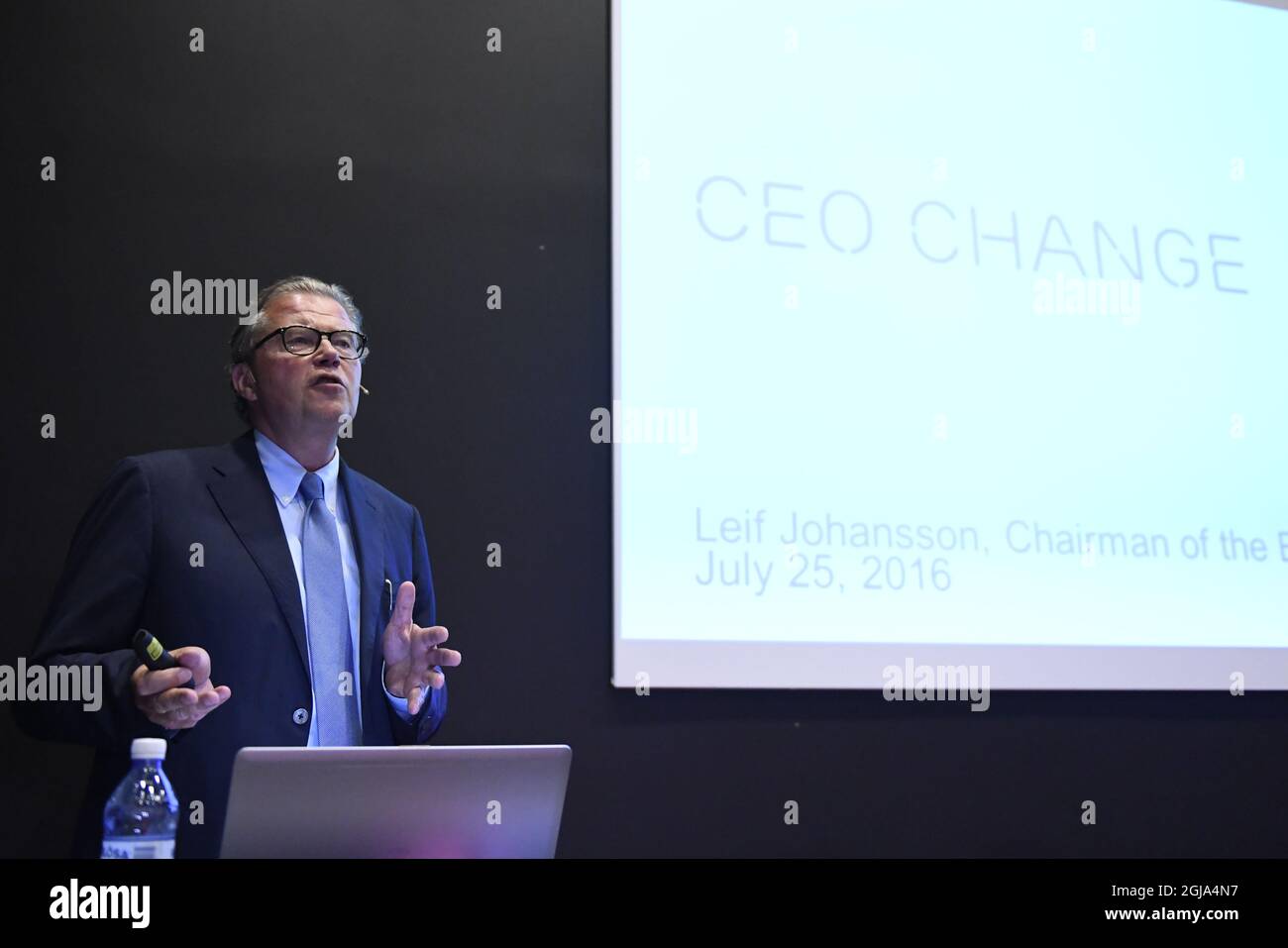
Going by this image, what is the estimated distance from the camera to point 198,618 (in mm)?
2689

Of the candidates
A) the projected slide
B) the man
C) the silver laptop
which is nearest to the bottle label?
the silver laptop

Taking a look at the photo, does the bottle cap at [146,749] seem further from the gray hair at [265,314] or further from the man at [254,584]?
the gray hair at [265,314]

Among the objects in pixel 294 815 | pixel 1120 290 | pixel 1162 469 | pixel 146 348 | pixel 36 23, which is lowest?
pixel 294 815

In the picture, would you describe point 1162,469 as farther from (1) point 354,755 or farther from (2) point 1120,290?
(1) point 354,755

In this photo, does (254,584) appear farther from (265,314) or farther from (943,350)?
(943,350)

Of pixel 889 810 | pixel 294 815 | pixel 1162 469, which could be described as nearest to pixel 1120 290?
pixel 1162 469

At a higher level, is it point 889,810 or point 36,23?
point 36,23

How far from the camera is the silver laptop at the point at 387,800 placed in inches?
59.4

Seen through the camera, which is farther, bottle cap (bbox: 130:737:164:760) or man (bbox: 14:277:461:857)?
man (bbox: 14:277:461:857)

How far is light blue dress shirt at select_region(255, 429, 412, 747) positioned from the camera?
2.81 m

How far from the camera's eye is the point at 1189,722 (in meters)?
3.51

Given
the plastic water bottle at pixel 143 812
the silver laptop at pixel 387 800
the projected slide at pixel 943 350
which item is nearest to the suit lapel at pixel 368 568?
the plastic water bottle at pixel 143 812

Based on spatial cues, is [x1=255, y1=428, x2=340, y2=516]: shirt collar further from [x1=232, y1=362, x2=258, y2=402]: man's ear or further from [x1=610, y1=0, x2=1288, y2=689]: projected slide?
[x1=610, y1=0, x2=1288, y2=689]: projected slide

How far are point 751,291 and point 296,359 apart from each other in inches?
44.4
